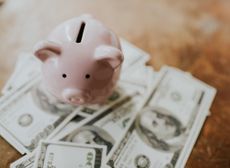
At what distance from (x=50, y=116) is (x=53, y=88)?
100mm

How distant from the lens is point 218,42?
91 cm

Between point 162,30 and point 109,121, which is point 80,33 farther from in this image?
point 162,30

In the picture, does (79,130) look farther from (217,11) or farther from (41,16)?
(217,11)

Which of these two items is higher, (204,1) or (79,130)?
(204,1)

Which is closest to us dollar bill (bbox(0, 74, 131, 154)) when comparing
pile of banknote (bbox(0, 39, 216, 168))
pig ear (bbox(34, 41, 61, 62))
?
pile of banknote (bbox(0, 39, 216, 168))

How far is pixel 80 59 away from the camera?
0.61 m

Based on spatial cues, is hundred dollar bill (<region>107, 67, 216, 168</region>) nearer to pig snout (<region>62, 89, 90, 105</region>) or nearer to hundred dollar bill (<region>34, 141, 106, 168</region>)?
hundred dollar bill (<region>34, 141, 106, 168</region>)

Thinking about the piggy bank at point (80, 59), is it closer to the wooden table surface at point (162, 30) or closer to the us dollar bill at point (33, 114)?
the us dollar bill at point (33, 114)

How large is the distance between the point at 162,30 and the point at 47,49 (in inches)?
15.7

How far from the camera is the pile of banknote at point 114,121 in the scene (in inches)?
27.5

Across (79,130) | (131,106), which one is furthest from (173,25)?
(79,130)

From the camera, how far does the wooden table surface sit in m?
0.82

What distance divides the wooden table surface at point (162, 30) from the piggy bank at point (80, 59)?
0.66 ft

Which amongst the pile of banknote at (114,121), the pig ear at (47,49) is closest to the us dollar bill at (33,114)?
the pile of banknote at (114,121)
